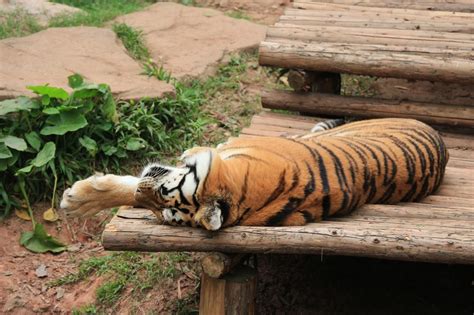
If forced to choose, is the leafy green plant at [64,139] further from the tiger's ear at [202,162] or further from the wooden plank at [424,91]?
the wooden plank at [424,91]

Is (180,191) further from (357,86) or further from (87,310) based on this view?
(357,86)

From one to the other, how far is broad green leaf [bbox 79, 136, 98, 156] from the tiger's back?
5.24 ft

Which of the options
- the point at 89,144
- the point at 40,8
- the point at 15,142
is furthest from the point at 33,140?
the point at 40,8

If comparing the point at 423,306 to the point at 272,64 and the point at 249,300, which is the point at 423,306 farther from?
the point at 272,64

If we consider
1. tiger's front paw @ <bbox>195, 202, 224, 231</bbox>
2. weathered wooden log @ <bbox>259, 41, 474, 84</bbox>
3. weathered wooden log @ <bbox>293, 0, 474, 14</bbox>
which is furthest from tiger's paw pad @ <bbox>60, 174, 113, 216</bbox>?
weathered wooden log @ <bbox>293, 0, 474, 14</bbox>

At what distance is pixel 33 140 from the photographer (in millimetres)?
5109

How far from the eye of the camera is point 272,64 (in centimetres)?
559

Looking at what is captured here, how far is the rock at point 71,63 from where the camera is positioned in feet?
18.9

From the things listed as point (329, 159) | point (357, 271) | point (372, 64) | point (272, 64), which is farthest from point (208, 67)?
point (329, 159)

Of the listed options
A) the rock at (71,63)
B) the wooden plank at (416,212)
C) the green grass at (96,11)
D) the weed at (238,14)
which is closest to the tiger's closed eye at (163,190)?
the wooden plank at (416,212)

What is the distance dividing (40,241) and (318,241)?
227cm

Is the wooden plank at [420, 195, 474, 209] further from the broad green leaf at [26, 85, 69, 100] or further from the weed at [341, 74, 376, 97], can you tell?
the weed at [341, 74, 376, 97]

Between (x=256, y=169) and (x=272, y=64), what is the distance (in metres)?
2.23

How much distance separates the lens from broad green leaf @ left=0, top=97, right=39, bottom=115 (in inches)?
201
